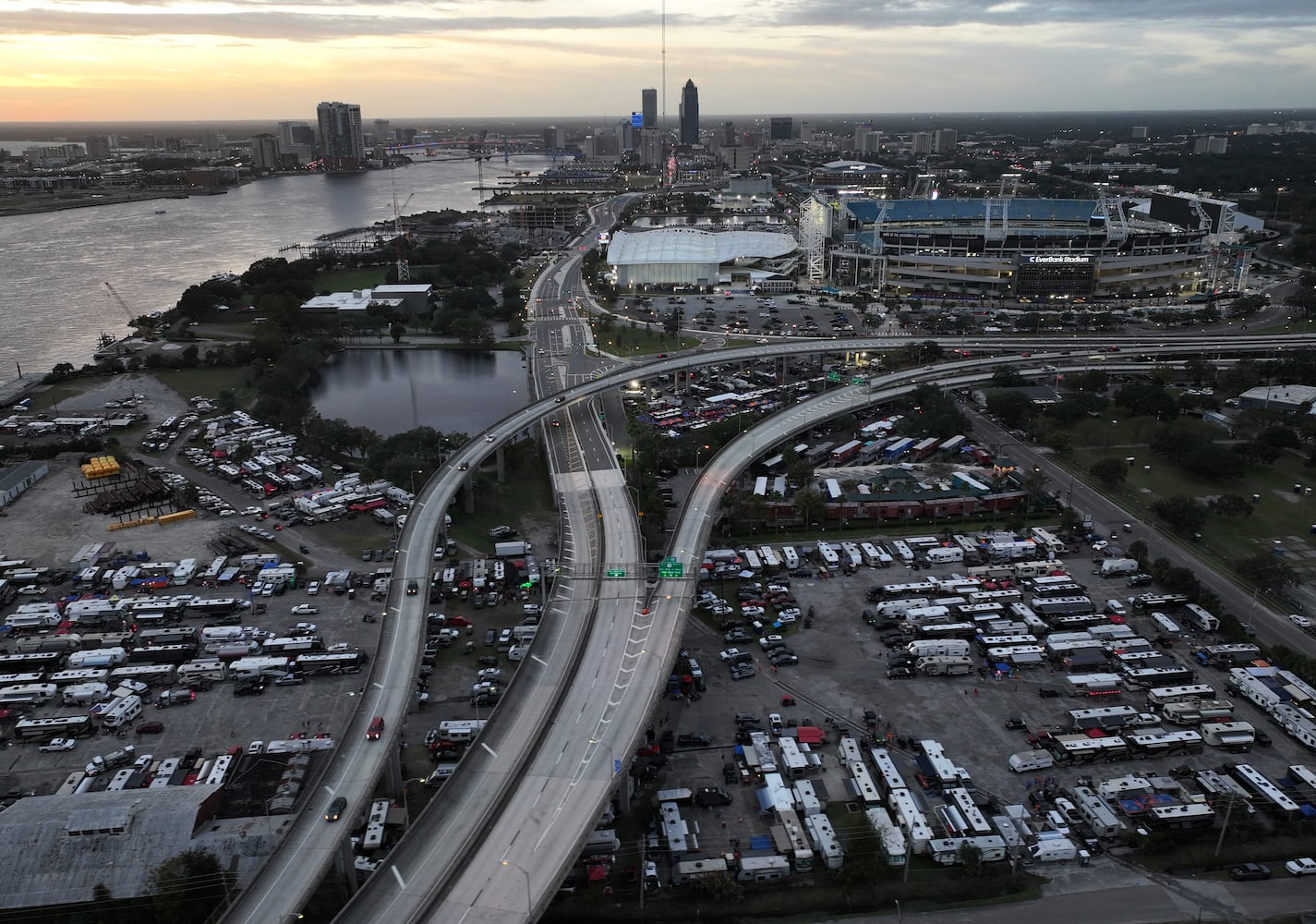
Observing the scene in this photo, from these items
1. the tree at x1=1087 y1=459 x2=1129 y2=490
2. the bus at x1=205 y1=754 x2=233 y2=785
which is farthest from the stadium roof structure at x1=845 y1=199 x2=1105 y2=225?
the bus at x1=205 y1=754 x2=233 y2=785

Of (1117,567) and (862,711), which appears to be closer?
(862,711)

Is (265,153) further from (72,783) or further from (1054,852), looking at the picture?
(1054,852)

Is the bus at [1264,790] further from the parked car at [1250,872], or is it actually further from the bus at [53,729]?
the bus at [53,729]

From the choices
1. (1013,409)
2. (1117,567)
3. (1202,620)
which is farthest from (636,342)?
(1202,620)

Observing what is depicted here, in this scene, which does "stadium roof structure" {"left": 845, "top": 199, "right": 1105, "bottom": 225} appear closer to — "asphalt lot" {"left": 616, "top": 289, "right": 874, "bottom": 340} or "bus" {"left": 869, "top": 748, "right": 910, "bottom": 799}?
"asphalt lot" {"left": 616, "top": 289, "right": 874, "bottom": 340}

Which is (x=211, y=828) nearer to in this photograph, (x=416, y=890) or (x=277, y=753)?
(x=277, y=753)
